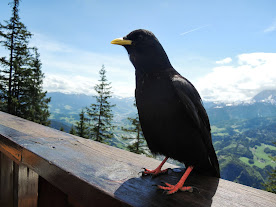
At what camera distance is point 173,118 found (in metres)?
1.76

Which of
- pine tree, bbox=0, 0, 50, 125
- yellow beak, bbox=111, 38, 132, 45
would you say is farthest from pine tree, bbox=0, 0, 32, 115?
yellow beak, bbox=111, 38, 132, 45

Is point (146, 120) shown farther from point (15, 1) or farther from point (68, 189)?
point (15, 1)

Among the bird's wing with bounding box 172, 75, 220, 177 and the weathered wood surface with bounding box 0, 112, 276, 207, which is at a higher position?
the bird's wing with bounding box 172, 75, 220, 177

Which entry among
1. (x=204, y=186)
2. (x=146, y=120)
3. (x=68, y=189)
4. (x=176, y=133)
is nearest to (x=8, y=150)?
(x=68, y=189)

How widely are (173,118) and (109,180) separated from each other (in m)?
0.84

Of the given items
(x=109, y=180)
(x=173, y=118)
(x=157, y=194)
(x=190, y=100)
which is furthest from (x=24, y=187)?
(x=190, y=100)

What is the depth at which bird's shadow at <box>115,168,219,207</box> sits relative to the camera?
1020mm

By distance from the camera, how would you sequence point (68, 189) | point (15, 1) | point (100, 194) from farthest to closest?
point (15, 1), point (68, 189), point (100, 194)

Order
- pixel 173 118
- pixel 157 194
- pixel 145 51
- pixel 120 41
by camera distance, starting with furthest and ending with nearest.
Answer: pixel 120 41 → pixel 145 51 → pixel 173 118 → pixel 157 194

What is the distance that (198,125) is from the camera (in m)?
1.83

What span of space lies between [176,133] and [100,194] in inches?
37.9

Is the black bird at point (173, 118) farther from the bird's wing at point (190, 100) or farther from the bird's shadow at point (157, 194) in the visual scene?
the bird's shadow at point (157, 194)

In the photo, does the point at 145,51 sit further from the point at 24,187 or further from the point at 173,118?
the point at 24,187

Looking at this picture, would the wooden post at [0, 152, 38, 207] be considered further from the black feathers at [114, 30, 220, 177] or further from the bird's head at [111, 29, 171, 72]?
the bird's head at [111, 29, 171, 72]
